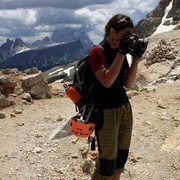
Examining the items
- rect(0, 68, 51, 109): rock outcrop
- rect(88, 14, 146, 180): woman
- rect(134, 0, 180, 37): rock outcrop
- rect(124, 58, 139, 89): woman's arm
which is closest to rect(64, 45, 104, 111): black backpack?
rect(88, 14, 146, 180): woman

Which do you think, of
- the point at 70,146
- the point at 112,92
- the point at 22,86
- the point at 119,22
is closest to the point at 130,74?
the point at 112,92

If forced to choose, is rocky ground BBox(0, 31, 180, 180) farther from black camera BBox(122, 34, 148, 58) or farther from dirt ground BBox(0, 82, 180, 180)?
black camera BBox(122, 34, 148, 58)

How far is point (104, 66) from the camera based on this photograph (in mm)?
4684

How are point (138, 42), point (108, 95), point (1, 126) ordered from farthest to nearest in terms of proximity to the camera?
1. point (1, 126)
2. point (108, 95)
3. point (138, 42)

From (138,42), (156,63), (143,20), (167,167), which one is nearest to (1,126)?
(167,167)

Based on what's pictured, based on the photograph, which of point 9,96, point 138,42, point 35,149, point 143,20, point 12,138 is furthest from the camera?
point 143,20

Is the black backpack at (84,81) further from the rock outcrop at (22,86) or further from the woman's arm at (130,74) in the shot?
the rock outcrop at (22,86)

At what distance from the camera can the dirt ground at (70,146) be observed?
7629 millimetres

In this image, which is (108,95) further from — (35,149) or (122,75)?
(35,149)

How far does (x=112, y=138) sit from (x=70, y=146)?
396cm

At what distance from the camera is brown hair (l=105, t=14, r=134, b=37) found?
15.5 feet

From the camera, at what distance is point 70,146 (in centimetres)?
882

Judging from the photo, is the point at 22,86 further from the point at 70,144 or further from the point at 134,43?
the point at 134,43

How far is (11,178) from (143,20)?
6004cm
